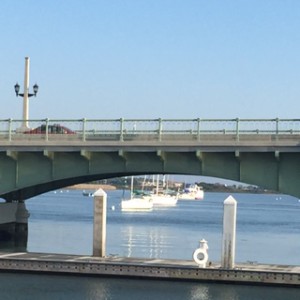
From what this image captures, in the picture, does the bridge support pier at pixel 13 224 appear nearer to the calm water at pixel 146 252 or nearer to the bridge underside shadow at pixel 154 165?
the calm water at pixel 146 252

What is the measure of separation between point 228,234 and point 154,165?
7.64 m

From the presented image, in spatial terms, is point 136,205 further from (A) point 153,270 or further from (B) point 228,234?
(B) point 228,234

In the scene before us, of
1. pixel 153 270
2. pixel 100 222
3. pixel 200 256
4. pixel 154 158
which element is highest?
pixel 154 158

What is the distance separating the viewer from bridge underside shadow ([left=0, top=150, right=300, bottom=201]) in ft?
147

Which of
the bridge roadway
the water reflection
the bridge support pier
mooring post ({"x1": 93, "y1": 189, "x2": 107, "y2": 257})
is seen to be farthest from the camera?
the bridge support pier

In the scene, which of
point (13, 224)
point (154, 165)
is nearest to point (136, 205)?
point (13, 224)

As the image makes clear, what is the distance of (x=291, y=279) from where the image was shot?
3969 centimetres

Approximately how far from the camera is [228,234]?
136ft

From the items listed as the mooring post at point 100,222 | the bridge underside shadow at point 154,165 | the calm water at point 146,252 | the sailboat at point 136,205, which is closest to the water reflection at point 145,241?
the calm water at point 146,252

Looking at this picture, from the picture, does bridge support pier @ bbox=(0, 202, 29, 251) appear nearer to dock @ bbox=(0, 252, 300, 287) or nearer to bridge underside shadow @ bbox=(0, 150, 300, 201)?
bridge underside shadow @ bbox=(0, 150, 300, 201)

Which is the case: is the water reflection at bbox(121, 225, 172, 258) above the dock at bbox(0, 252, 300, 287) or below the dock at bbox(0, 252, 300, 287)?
below

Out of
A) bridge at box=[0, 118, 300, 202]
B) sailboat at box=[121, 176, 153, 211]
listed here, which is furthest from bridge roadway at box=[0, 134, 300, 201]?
sailboat at box=[121, 176, 153, 211]

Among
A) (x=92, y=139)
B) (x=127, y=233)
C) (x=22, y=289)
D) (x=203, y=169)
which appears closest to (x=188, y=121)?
(x=203, y=169)

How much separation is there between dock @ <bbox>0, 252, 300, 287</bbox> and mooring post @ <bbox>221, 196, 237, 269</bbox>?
20.7 inches
